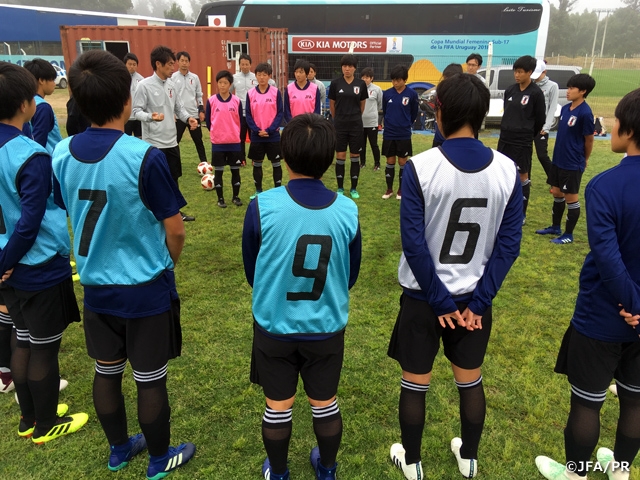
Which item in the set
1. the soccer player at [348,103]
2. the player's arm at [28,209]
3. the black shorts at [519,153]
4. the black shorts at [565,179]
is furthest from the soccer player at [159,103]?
the black shorts at [565,179]

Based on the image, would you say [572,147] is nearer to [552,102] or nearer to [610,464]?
[552,102]

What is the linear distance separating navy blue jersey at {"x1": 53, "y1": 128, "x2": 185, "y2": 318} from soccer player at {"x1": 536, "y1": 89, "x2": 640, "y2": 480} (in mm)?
1944

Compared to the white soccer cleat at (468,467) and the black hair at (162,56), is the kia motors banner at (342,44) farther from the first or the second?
the white soccer cleat at (468,467)

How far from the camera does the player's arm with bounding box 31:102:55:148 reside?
3.79 metres

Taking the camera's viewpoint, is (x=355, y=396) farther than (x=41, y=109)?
No

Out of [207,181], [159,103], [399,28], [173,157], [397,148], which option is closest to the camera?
[159,103]

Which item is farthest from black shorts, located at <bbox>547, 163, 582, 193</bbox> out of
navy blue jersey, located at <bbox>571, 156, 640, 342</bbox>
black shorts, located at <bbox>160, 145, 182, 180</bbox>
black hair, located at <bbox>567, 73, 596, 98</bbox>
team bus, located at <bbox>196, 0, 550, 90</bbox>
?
team bus, located at <bbox>196, 0, 550, 90</bbox>

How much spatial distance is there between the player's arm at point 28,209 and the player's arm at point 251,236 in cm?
108

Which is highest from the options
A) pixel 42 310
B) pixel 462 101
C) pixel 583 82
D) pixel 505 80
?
pixel 505 80

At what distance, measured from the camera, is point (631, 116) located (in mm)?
2029

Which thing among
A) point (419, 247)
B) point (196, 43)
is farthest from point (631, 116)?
point (196, 43)

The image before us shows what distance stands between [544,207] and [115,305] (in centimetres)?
734

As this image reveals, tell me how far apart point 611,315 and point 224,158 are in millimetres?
6193

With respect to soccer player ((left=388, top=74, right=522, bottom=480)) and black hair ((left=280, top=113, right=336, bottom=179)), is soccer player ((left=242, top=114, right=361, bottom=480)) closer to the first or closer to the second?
black hair ((left=280, top=113, right=336, bottom=179))
